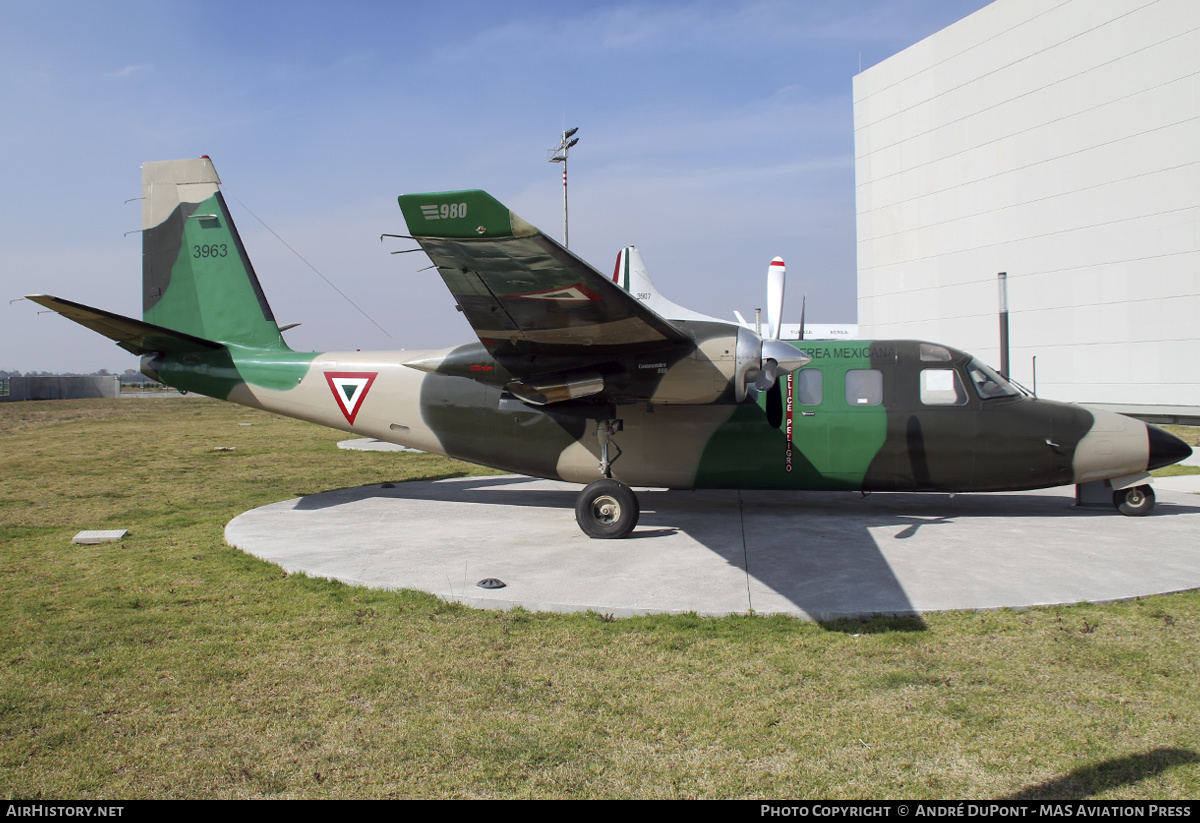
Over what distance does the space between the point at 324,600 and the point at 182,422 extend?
28.4 metres

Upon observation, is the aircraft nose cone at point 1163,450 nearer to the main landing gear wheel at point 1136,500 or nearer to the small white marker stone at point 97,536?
the main landing gear wheel at point 1136,500

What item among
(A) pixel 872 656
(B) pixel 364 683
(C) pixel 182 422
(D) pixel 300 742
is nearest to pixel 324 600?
(B) pixel 364 683

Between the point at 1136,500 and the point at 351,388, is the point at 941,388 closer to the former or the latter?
the point at 1136,500

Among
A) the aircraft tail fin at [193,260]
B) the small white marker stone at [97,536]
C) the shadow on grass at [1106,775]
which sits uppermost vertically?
the aircraft tail fin at [193,260]

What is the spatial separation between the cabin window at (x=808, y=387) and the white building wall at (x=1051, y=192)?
87.5ft

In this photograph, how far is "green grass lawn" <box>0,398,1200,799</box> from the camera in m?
3.82

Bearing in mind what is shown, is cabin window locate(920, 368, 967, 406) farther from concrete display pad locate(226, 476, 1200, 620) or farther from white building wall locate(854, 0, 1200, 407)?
white building wall locate(854, 0, 1200, 407)

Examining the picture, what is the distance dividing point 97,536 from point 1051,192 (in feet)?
121

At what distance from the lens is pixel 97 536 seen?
9266 millimetres

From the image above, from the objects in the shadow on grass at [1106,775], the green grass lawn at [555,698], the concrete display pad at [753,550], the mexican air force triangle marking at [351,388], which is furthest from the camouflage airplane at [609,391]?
the shadow on grass at [1106,775]

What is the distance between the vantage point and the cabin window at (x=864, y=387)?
10023 mm

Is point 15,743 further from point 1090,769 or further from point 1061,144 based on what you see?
point 1061,144

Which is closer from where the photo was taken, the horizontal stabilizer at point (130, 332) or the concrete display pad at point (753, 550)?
the concrete display pad at point (753, 550)

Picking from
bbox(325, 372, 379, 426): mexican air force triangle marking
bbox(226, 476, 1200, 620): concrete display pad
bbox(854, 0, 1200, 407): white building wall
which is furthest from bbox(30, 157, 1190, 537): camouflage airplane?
bbox(854, 0, 1200, 407): white building wall
